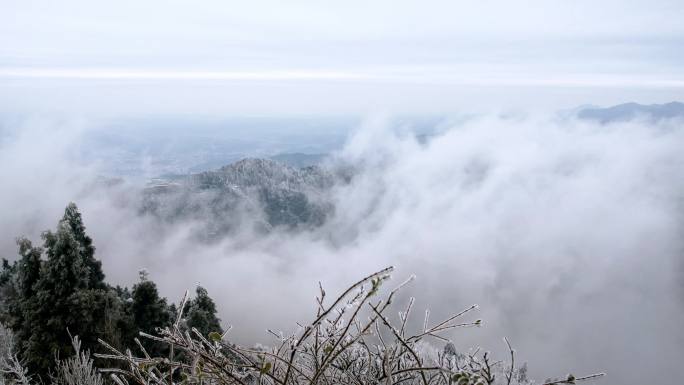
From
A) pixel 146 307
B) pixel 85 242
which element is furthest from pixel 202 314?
pixel 85 242

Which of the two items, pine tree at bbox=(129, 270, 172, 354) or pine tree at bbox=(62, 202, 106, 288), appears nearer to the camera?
pine tree at bbox=(129, 270, 172, 354)

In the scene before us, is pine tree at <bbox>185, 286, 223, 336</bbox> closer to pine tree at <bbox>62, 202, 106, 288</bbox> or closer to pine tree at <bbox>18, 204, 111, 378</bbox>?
pine tree at <bbox>18, 204, 111, 378</bbox>

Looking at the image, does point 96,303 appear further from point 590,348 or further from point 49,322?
point 590,348

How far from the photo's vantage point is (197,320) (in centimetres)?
1702

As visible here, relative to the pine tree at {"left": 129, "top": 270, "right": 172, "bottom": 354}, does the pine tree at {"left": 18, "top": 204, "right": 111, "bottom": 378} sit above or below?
above

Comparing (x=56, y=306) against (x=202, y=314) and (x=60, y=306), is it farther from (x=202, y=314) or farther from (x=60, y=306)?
(x=202, y=314)

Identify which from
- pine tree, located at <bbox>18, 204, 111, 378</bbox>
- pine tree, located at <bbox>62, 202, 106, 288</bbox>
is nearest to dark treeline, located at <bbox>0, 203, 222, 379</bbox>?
pine tree, located at <bbox>18, 204, 111, 378</bbox>

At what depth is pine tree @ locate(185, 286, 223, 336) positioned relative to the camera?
17.0m

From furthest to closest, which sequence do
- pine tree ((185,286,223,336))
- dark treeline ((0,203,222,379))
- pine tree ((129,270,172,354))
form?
1. pine tree ((129,270,172,354))
2. pine tree ((185,286,223,336))
3. dark treeline ((0,203,222,379))

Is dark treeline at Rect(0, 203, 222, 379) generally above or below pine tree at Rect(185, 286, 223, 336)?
above

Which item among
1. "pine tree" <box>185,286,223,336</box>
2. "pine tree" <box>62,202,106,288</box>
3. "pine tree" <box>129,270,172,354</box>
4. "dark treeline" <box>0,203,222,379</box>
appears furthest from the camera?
"pine tree" <box>62,202,106,288</box>

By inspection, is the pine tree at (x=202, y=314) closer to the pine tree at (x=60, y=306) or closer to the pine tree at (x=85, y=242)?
the pine tree at (x=60, y=306)

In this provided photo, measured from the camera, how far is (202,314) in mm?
17172

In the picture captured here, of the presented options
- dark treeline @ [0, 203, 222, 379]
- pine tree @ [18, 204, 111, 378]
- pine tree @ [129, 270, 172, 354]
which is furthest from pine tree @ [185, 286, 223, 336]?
pine tree @ [18, 204, 111, 378]
